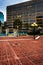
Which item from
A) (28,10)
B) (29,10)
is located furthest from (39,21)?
(28,10)

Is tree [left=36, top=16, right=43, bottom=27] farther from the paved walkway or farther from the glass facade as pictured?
the paved walkway

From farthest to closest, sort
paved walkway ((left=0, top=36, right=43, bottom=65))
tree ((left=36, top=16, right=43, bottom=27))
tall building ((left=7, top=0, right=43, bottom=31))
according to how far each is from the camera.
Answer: tall building ((left=7, top=0, right=43, bottom=31))
tree ((left=36, top=16, right=43, bottom=27))
paved walkway ((left=0, top=36, right=43, bottom=65))

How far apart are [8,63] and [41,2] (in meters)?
36.5

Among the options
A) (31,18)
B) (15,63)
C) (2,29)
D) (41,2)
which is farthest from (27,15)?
(15,63)

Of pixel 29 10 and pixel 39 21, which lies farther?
pixel 29 10

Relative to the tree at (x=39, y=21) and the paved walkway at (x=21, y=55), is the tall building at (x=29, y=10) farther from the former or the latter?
the paved walkway at (x=21, y=55)

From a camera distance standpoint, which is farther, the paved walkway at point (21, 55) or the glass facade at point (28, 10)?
the glass facade at point (28, 10)

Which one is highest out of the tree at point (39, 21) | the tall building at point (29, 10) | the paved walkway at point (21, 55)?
the tall building at point (29, 10)

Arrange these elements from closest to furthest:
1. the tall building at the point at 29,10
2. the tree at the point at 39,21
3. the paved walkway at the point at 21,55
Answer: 1. the paved walkway at the point at 21,55
2. the tree at the point at 39,21
3. the tall building at the point at 29,10

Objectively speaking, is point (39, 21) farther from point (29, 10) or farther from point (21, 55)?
point (21, 55)

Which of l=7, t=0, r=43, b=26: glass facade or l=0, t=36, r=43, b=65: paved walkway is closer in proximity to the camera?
l=0, t=36, r=43, b=65: paved walkway

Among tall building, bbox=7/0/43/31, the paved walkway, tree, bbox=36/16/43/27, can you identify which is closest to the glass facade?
tall building, bbox=7/0/43/31

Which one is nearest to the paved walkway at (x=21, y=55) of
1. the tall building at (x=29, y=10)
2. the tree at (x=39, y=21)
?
the tree at (x=39, y=21)

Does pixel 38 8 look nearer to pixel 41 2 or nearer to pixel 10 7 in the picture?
pixel 41 2
